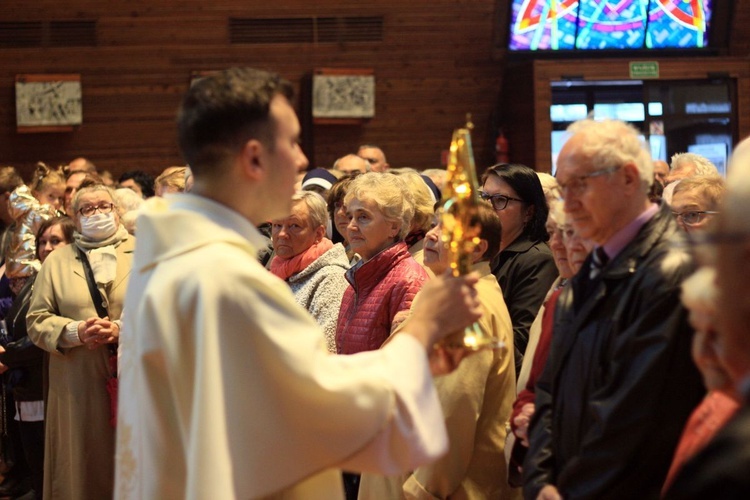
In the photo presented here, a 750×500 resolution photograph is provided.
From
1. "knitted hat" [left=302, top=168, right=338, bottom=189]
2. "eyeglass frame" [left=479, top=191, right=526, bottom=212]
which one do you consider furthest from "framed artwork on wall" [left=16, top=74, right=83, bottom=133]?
"eyeglass frame" [left=479, top=191, right=526, bottom=212]

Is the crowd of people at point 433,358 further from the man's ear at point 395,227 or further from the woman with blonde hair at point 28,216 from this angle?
the woman with blonde hair at point 28,216

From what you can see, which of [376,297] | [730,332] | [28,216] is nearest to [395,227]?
[376,297]

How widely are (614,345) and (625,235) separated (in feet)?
1.06

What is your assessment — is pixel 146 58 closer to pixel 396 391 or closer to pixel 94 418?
pixel 94 418

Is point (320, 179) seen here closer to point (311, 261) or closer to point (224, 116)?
point (311, 261)

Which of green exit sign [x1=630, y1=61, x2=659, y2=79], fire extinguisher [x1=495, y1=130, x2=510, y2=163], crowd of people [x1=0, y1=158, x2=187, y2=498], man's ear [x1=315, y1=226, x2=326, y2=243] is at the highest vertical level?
green exit sign [x1=630, y1=61, x2=659, y2=79]

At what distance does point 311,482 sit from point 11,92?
9685 millimetres

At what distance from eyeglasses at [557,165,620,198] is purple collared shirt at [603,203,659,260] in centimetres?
15

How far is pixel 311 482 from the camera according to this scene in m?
2.50

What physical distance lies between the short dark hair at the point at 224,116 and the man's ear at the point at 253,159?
13mm

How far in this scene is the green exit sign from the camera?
11.6m

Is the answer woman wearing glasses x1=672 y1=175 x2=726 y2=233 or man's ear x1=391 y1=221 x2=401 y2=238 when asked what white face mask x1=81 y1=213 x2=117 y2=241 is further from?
woman wearing glasses x1=672 y1=175 x2=726 y2=233

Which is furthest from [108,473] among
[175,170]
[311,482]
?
[311,482]

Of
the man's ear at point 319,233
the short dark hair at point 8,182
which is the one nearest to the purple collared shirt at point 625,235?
the man's ear at point 319,233
